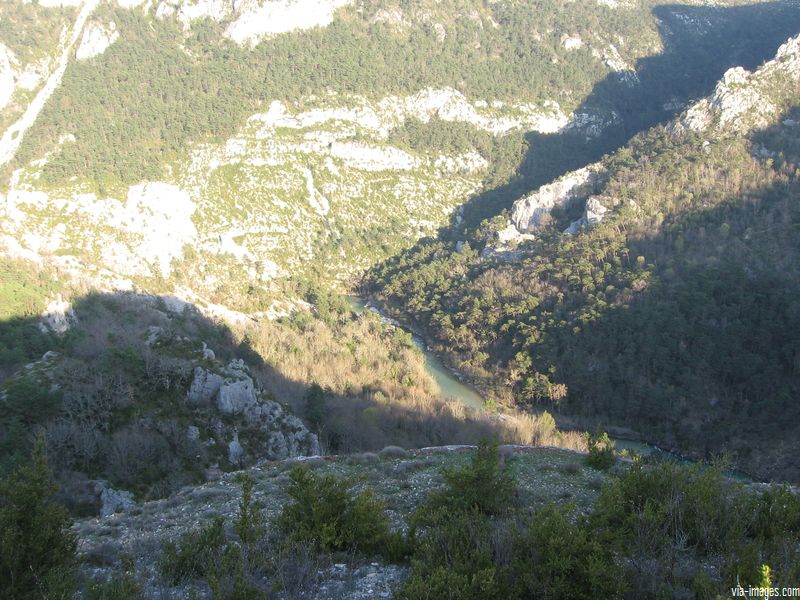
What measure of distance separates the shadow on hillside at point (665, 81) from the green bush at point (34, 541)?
116234 mm

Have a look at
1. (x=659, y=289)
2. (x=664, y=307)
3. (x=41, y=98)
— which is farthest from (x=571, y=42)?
(x=41, y=98)

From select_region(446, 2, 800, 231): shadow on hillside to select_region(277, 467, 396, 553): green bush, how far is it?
11340 cm

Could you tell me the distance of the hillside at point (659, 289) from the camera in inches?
2279

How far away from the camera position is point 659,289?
66.8 meters

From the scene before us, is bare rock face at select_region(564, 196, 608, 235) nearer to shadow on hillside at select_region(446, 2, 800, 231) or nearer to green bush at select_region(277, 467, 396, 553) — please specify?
shadow on hillside at select_region(446, 2, 800, 231)

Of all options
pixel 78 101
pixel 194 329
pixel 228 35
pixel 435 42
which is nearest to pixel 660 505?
pixel 194 329

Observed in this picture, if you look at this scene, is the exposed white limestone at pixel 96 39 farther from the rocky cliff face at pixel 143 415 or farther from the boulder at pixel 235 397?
the boulder at pixel 235 397

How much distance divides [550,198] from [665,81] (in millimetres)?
91970

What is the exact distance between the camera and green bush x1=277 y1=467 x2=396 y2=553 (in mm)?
10922

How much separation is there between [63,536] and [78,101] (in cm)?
11454

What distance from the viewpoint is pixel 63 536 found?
9414 millimetres

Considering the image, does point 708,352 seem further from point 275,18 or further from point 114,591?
point 275,18

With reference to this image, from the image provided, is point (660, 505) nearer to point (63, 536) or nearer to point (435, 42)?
point (63, 536)

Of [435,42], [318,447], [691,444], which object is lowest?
[691,444]
